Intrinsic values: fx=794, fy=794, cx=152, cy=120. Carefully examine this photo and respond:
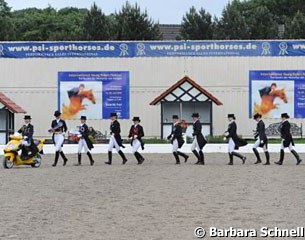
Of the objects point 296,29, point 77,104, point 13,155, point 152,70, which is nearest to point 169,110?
point 152,70

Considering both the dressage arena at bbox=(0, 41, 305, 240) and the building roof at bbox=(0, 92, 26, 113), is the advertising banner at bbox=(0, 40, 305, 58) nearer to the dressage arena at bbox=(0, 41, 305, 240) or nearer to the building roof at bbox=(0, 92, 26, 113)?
the dressage arena at bbox=(0, 41, 305, 240)

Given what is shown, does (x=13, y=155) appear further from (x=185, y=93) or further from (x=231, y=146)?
(x=185, y=93)

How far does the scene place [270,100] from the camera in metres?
45.0

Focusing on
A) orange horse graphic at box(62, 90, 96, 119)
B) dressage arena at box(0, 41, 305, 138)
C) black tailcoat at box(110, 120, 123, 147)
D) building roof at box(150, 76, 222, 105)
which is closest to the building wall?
dressage arena at box(0, 41, 305, 138)

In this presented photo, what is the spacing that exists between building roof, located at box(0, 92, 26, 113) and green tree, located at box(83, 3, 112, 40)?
53.1 feet

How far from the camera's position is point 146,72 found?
46281mm

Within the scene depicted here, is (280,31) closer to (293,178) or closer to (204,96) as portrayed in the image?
(204,96)

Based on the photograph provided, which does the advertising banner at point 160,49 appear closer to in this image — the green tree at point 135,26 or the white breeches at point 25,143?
the green tree at point 135,26

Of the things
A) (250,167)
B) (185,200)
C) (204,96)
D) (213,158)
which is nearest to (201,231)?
(185,200)

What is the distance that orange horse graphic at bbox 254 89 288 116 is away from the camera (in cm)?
4497

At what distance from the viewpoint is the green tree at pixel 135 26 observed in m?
59.9

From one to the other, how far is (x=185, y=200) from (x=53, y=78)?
33.0m

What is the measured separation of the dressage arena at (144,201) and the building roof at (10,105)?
66.1 feet

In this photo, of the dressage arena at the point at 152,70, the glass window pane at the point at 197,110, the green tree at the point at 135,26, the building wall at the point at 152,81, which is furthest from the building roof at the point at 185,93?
the green tree at the point at 135,26
